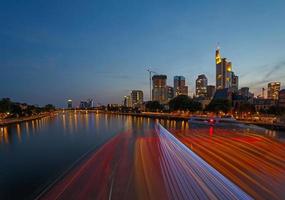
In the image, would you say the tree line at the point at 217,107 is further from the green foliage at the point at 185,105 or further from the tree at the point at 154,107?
the tree at the point at 154,107

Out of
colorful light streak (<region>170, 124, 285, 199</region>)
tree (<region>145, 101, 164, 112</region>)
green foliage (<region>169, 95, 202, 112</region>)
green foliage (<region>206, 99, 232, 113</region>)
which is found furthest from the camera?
tree (<region>145, 101, 164, 112</region>)

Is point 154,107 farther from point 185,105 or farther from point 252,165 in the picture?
point 252,165

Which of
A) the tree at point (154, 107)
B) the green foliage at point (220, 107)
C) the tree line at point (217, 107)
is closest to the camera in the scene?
the tree line at point (217, 107)

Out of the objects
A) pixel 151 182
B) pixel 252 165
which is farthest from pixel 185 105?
pixel 151 182

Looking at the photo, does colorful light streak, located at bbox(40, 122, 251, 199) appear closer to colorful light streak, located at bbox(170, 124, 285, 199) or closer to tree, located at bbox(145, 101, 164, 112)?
colorful light streak, located at bbox(170, 124, 285, 199)

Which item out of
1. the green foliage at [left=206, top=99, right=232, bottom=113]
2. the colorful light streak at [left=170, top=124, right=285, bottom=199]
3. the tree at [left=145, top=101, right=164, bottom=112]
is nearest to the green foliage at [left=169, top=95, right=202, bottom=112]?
the green foliage at [left=206, top=99, right=232, bottom=113]

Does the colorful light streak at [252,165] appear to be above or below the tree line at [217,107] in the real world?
below

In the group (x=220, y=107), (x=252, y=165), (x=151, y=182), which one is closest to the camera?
(x=151, y=182)

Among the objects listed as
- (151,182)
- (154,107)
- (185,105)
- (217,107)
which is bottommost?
(151,182)

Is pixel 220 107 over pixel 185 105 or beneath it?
beneath

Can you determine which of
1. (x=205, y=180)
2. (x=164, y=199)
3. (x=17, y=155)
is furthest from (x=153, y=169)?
(x=17, y=155)

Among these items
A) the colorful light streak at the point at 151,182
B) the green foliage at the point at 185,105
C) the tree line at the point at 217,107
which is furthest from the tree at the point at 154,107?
the colorful light streak at the point at 151,182

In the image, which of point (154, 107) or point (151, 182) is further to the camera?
point (154, 107)

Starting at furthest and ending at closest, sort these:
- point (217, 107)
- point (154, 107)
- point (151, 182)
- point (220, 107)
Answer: point (154, 107) → point (217, 107) → point (220, 107) → point (151, 182)
